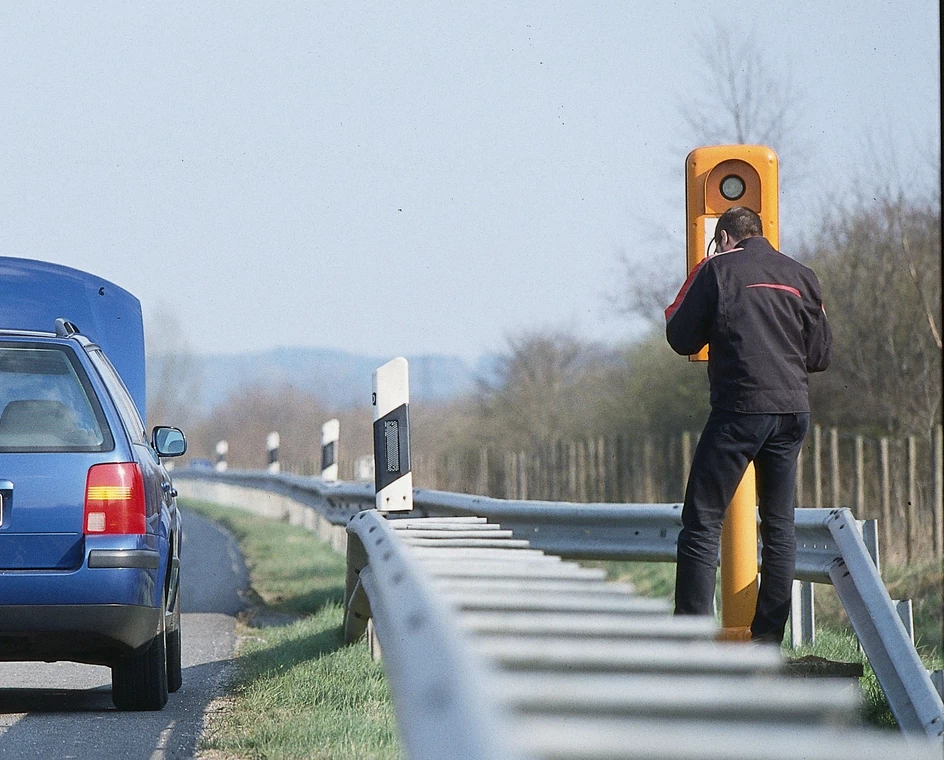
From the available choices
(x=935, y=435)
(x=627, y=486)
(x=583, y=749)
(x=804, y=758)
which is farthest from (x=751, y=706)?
(x=627, y=486)

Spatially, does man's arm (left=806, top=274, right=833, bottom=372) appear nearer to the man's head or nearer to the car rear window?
the man's head

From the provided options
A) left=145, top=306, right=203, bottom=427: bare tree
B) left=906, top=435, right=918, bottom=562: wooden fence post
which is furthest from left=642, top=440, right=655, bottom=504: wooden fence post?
left=145, top=306, right=203, bottom=427: bare tree

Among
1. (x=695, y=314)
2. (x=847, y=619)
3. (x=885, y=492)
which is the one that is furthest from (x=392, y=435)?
(x=885, y=492)

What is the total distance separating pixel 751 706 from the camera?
6.23 ft

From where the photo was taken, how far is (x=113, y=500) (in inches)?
228

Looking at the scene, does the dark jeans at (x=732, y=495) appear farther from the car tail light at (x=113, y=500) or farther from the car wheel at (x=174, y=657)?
the car wheel at (x=174, y=657)

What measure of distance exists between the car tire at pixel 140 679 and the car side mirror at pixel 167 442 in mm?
1127

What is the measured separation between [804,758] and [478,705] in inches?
16.1

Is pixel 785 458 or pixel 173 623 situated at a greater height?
pixel 785 458

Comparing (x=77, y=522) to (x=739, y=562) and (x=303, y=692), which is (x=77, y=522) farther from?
(x=739, y=562)

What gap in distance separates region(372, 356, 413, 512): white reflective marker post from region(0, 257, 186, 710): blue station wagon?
73.8 inches

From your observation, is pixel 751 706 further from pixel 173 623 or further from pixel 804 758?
pixel 173 623

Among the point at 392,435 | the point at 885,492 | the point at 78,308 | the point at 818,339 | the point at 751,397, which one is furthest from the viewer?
the point at 885,492

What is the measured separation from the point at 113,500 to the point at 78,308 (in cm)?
331
